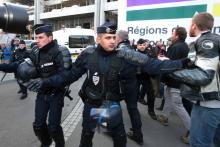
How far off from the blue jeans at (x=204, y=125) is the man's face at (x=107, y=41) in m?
1.10

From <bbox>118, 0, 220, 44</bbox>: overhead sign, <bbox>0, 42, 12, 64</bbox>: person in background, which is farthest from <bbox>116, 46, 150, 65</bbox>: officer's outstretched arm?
<bbox>0, 42, 12, 64</bbox>: person in background

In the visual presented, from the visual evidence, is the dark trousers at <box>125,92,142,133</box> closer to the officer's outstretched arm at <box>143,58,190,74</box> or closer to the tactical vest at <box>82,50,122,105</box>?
the tactical vest at <box>82,50,122,105</box>

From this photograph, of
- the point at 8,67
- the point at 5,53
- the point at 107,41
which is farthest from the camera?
the point at 5,53

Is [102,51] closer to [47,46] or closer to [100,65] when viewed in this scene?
[100,65]

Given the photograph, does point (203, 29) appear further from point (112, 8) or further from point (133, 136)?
point (112, 8)

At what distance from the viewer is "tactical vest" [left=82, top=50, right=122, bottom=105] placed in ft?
11.2

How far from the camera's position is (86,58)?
359 centimetres

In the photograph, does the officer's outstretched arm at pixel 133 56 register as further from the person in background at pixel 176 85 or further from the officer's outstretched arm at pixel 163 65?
the person in background at pixel 176 85

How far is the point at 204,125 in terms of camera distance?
3.24 metres

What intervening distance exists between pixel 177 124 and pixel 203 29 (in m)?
3.53

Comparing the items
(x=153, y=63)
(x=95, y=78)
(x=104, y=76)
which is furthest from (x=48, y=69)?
(x=153, y=63)

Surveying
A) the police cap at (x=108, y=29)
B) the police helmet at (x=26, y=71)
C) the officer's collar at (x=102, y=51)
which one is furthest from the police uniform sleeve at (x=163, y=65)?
the police helmet at (x=26, y=71)

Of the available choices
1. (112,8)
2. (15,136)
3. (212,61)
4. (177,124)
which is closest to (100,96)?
(212,61)

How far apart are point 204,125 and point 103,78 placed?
114 centimetres
